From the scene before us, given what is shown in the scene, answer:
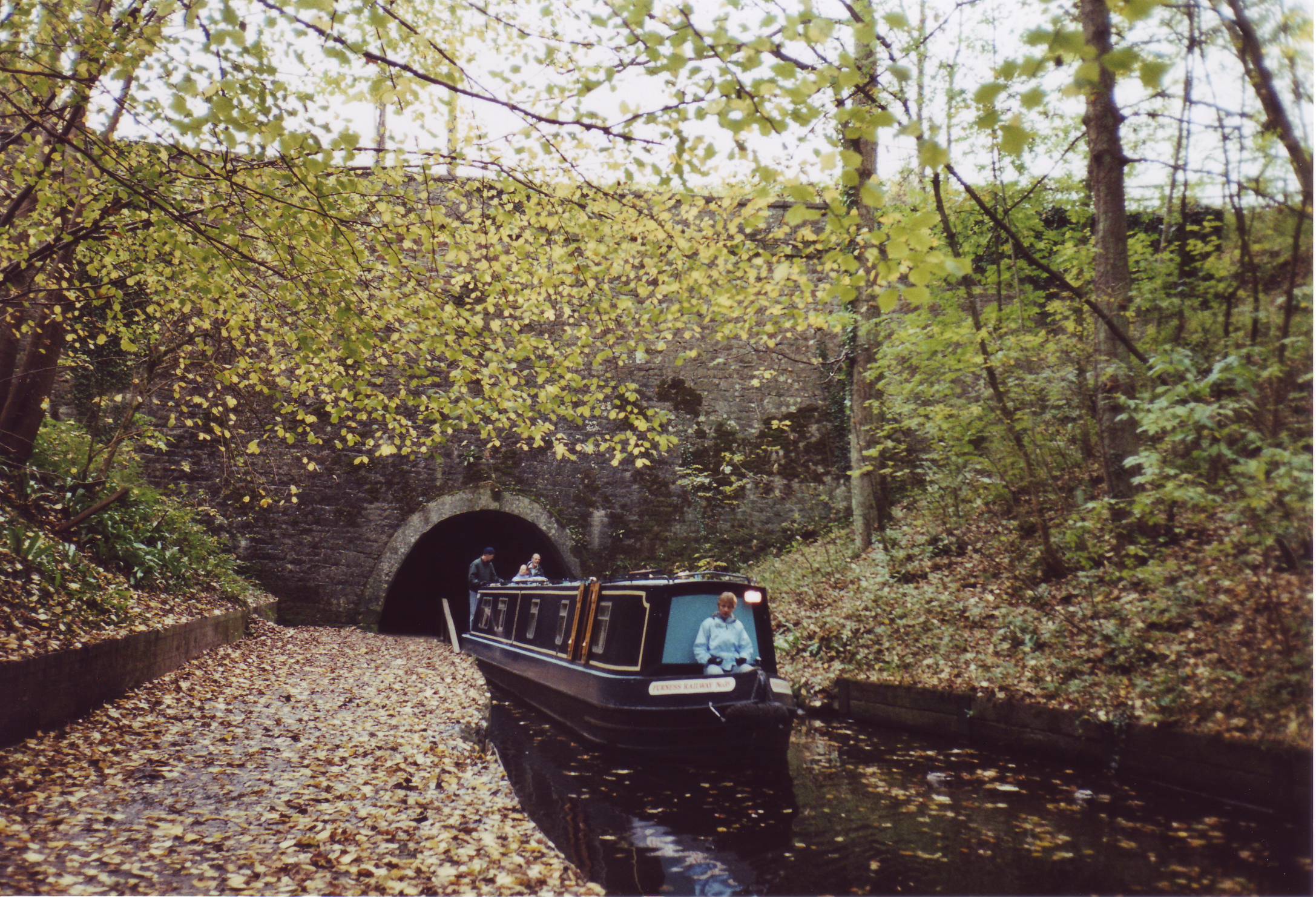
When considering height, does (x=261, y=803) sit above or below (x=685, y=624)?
below

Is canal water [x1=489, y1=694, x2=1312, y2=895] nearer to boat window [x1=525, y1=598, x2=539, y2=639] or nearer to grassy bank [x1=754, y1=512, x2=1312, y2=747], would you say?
grassy bank [x1=754, y1=512, x2=1312, y2=747]

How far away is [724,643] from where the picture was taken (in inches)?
256

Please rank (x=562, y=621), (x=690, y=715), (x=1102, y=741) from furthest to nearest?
(x=562, y=621), (x=690, y=715), (x=1102, y=741)

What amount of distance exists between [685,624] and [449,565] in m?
13.1

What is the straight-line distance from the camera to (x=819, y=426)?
14477mm

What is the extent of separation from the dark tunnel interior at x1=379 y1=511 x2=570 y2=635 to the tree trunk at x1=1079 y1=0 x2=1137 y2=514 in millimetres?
12896

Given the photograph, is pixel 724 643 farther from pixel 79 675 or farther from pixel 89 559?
pixel 89 559

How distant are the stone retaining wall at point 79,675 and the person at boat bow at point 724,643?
4659 mm

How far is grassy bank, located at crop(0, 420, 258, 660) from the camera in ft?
18.0

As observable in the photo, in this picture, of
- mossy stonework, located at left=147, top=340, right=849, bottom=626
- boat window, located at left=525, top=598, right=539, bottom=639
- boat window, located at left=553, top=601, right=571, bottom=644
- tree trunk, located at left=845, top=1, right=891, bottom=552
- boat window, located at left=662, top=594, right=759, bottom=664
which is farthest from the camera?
mossy stonework, located at left=147, top=340, right=849, bottom=626

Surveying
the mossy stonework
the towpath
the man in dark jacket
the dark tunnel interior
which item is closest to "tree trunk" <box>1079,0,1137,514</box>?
the towpath

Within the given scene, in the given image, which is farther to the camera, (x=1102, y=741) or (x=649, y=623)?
(x=649, y=623)

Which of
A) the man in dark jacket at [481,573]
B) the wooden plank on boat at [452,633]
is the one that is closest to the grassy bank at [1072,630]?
the man in dark jacket at [481,573]

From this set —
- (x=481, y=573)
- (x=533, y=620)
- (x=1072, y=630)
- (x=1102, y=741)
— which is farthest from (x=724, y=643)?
(x=481, y=573)
